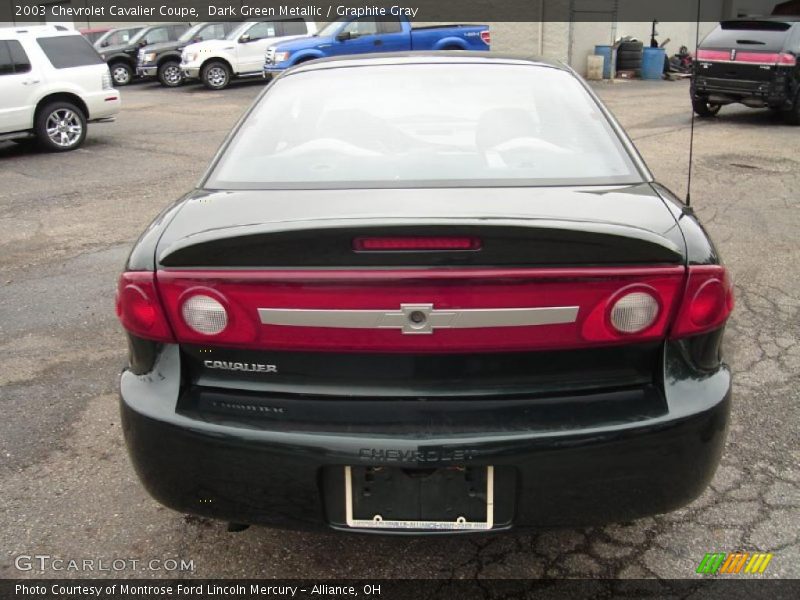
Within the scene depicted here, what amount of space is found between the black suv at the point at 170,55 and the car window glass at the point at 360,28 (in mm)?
4871

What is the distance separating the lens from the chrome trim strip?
6.56ft

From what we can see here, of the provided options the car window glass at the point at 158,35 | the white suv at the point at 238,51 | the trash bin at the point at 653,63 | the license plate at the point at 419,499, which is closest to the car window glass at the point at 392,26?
the white suv at the point at 238,51

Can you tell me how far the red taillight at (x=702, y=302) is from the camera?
2.08m

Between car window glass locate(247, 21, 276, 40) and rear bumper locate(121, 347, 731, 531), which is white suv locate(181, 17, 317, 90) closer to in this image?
car window glass locate(247, 21, 276, 40)

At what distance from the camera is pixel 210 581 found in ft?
8.19

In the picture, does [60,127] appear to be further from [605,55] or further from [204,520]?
[605,55]

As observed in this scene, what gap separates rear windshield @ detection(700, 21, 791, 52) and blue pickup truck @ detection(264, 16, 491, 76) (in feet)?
21.5

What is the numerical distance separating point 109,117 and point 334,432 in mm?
10951

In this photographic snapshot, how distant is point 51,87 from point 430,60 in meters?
9.12

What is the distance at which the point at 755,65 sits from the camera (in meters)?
12.0

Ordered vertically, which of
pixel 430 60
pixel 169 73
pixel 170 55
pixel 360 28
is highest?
pixel 430 60

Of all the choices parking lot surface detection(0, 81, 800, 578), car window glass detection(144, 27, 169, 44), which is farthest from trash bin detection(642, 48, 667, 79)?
parking lot surface detection(0, 81, 800, 578)

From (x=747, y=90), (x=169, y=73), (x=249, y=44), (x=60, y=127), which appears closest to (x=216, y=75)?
(x=249, y=44)

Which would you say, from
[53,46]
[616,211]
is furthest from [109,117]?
[616,211]
